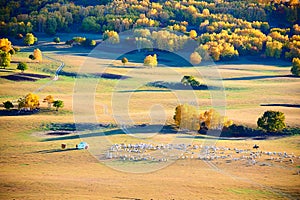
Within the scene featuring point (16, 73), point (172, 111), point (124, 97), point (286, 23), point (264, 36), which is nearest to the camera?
point (172, 111)

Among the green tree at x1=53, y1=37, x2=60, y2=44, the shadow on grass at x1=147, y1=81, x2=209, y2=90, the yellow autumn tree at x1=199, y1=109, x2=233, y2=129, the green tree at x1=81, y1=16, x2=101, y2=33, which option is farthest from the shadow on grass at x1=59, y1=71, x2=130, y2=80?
the green tree at x1=81, y1=16, x2=101, y2=33

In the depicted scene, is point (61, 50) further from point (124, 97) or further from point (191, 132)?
point (191, 132)

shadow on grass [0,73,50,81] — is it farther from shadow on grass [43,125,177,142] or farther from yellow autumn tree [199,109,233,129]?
yellow autumn tree [199,109,233,129]

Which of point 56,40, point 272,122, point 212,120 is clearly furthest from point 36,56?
point 272,122

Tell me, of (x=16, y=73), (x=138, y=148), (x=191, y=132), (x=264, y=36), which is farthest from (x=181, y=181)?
(x=264, y=36)

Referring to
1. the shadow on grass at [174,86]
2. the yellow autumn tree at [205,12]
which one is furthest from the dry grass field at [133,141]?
the yellow autumn tree at [205,12]

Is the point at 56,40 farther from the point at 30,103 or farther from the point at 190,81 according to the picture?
the point at 30,103

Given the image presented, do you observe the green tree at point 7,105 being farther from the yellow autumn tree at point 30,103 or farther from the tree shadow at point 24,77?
the tree shadow at point 24,77
